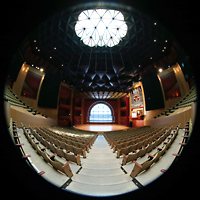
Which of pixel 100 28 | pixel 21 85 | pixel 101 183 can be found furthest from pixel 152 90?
pixel 21 85

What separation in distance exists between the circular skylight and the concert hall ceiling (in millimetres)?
761

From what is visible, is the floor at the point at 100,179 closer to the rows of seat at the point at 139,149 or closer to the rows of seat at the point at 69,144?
the rows of seat at the point at 139,149

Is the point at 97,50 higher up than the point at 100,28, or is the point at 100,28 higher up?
the point at 100,28

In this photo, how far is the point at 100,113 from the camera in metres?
26.2

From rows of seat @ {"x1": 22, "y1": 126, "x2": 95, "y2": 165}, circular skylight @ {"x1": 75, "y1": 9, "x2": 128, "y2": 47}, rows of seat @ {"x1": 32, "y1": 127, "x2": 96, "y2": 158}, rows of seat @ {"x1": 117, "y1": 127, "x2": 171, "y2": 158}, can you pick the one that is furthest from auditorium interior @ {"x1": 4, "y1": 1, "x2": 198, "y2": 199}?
rows of seat @ {"x1": 117, "y1": 127, "x2": 171, "y2": 158}

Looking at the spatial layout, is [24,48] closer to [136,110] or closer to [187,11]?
[187,11]

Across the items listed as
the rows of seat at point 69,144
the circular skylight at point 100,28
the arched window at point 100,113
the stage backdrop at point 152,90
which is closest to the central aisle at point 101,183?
the rows of seat at point 69,144

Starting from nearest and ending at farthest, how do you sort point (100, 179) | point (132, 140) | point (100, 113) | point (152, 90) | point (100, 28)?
point (100, 179), point (132, 140), point (100, 28), point (152, 90), point (100, 113)

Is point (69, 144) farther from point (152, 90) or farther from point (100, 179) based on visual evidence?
point (152, 90)

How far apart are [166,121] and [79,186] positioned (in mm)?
11210

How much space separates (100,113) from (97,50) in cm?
1827

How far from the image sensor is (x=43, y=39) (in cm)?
966

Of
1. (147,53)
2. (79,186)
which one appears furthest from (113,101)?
(79,186)

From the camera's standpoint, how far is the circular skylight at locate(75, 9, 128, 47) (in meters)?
10.6
